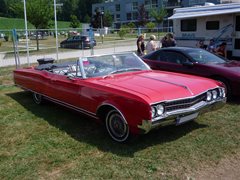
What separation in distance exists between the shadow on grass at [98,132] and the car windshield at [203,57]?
2.58 metres

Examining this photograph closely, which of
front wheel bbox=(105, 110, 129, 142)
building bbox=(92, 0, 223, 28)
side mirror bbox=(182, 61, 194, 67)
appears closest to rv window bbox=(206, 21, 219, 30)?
side mirror bbox=(182, 61, 194, 67)

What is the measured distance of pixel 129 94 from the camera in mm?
4527

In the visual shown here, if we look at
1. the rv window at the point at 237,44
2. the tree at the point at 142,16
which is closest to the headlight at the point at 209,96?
the rv window at the point at 237,44

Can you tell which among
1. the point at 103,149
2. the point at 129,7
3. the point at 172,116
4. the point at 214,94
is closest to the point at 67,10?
the point at 129,7

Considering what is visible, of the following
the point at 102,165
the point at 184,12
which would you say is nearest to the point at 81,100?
the point at 102,165

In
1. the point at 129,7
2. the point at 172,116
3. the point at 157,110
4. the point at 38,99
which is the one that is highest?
the point at 129,7

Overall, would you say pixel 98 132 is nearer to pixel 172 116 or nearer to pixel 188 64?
pixel 172 116

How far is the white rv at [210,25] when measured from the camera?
44.4 feet

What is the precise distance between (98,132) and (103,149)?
78 centimetres

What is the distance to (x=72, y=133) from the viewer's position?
18.0 ft

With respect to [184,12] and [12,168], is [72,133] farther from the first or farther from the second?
[184,12]

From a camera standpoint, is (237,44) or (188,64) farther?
(237,44)

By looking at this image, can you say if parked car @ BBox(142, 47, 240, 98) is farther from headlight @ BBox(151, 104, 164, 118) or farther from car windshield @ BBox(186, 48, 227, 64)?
headlight @ BBox(151, 104, 164, 118)

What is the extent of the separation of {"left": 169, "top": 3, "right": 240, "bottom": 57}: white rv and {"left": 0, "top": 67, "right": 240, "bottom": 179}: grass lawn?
8072 mm
